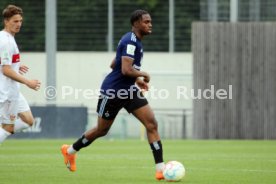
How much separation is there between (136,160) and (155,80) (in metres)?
18.8

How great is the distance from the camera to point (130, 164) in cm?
1572

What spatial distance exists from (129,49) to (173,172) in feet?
6.11

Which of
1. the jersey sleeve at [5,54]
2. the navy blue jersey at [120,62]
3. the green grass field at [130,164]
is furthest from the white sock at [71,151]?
the jersey sleeve at [5,54]

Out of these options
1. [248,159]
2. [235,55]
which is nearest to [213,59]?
[235,55]

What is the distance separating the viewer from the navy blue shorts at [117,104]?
1294 cm

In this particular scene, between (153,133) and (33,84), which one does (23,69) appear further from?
(153,133)

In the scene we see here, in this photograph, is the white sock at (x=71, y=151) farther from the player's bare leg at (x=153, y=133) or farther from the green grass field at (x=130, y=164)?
the player's bare leg at (x=153, y=133)

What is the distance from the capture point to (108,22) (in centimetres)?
3183

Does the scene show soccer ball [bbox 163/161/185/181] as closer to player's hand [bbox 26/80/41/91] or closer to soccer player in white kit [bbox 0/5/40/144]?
player's hand [bbox 26/80/41/91]

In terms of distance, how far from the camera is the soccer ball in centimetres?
1244

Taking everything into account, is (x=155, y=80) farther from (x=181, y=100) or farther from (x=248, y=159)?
(x=248, y=159)

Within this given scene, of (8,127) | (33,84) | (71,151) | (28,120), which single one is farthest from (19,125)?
(33,84)

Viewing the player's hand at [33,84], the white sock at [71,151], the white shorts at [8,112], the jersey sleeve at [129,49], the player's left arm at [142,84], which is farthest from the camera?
the white sock at [71,151]

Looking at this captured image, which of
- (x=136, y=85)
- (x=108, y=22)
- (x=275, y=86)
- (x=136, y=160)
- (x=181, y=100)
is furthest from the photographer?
(x=181, y=100)
